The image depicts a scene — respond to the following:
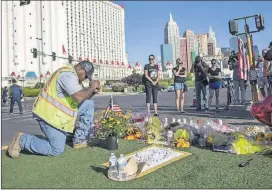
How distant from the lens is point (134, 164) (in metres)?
3.63

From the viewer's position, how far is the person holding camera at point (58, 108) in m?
4.55

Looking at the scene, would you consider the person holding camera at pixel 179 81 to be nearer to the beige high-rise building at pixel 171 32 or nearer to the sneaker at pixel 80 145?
the beige high-rise building at pixel 171 32

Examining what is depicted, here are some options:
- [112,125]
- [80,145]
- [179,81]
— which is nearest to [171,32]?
[179,81]

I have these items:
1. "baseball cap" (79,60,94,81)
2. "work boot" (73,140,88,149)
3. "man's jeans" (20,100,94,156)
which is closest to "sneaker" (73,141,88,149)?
"work boot" (73,140,88,149)

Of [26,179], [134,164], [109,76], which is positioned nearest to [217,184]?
[134,164]

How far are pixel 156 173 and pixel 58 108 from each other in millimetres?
1800

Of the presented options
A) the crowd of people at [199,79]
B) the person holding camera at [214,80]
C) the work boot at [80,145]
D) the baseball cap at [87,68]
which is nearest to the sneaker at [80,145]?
the work boot at [80,145]

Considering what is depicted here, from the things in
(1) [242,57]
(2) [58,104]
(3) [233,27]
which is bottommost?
(2) [58,104]

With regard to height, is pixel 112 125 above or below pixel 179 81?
below

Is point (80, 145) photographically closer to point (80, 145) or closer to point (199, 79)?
point (80, 145)

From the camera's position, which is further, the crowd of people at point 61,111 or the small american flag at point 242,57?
the small american flag at point 242,57

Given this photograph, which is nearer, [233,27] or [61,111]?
[61,111]

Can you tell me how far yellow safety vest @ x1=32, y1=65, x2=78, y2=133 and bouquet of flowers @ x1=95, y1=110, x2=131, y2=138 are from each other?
0.63 m

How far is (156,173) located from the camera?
3.63 meters
